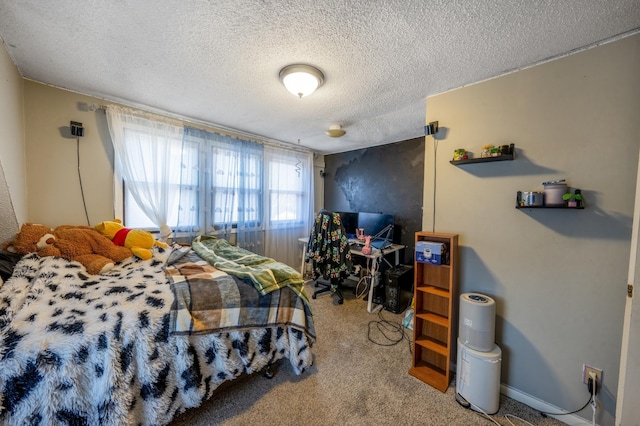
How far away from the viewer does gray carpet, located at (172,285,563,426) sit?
1329 mm

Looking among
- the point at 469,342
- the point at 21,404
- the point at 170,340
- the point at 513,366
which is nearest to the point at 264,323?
the point at 170,340

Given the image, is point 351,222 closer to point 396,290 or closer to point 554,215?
point 396,290

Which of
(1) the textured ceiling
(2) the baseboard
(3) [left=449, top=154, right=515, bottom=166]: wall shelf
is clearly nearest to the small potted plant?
(3) [left=449, top=154, right=515, bottom=166]: wall shelf

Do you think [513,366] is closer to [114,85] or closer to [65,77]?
[114,85]

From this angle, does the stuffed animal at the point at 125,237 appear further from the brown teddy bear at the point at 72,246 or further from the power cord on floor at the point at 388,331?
the power cord on floor at the point at 388,331

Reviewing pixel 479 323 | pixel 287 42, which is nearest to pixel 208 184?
pixel 287 42

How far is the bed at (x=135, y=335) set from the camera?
2.97 ft

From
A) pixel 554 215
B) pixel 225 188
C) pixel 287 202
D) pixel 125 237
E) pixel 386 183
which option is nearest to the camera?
pixel 554 215

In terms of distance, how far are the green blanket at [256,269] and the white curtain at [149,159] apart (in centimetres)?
66

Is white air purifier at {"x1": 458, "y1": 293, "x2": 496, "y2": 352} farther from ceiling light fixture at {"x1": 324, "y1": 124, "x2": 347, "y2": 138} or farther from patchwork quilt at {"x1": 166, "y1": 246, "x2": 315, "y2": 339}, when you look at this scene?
ceiling light fixture at {"x1": 324, "y1": 124, "x2": 347, "y2": 138}

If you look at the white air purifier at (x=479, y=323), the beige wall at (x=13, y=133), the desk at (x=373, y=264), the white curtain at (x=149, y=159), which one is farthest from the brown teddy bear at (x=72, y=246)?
the white air purifier at (x=479, y=323)

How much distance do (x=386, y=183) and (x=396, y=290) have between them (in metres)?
1.64

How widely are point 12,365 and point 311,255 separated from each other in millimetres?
2291

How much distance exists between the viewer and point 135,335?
1.09 meters
